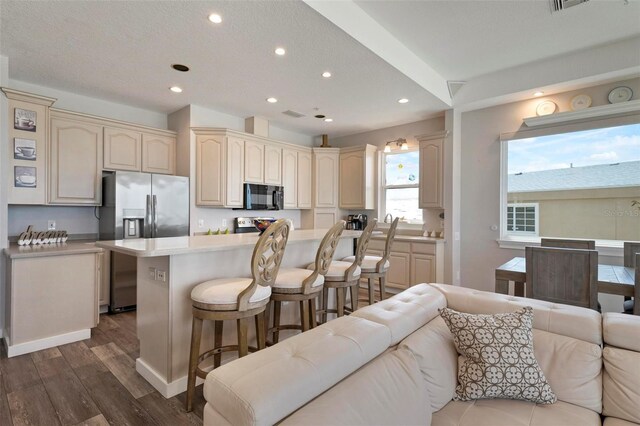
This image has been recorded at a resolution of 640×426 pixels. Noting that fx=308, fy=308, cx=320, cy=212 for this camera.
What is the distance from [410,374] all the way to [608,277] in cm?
229

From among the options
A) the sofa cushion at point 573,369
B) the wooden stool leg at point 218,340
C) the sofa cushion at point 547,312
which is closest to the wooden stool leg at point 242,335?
the wooden stool leg at point 218,340

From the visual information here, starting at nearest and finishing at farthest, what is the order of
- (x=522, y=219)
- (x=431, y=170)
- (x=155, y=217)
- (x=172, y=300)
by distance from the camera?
(x=172, y=300), (x=155, y=217), (x=522, y=219), (x=431, y=170)

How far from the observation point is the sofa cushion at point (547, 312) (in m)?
1.48

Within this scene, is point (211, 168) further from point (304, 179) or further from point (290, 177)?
point (304, 179)

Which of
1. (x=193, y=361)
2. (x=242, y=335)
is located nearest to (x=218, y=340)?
(x=193, y=361)

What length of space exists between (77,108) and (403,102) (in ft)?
14.1

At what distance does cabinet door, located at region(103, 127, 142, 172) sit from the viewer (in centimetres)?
394

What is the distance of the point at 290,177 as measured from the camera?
5.45m

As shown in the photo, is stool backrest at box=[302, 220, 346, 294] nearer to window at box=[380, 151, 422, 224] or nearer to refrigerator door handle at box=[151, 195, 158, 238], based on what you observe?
refrigerator door handle at box=[151, 195, 158, 238]

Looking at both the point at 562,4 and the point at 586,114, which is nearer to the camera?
the point at 562,4

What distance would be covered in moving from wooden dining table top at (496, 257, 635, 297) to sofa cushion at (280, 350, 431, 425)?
1906mm

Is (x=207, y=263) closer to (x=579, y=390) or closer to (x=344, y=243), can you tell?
(x=344, y=243)

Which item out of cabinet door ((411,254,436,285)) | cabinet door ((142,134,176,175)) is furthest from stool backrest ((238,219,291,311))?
cabinet door ((142,134,176,175))

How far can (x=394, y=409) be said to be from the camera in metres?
1.06
